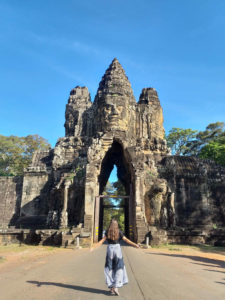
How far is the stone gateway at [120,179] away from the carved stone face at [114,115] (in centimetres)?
10

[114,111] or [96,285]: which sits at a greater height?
[114,111]

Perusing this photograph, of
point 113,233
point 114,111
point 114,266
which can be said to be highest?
point 114,111

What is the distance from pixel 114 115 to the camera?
83.1 feet

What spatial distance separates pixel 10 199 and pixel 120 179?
11458 millimetres

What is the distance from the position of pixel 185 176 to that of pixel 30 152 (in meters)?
27.8

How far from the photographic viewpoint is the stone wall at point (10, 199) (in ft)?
79.9

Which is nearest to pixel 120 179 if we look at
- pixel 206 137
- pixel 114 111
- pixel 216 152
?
pixel 114 111

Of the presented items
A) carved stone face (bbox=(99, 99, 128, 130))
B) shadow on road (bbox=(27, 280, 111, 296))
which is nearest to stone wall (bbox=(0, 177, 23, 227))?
carved stone face (bbox=(99, 99, 128, 130))

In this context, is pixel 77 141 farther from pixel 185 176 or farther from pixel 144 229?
pixel 144 229

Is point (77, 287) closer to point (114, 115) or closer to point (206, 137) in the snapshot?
point (114, 115)

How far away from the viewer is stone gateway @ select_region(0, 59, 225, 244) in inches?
679

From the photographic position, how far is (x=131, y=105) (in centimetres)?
2831

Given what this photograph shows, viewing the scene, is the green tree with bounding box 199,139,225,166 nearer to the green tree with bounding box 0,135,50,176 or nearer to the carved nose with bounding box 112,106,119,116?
the carved nose with bounding box 112,106,119,116

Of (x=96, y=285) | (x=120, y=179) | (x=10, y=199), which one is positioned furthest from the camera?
(x=120, y=179)
